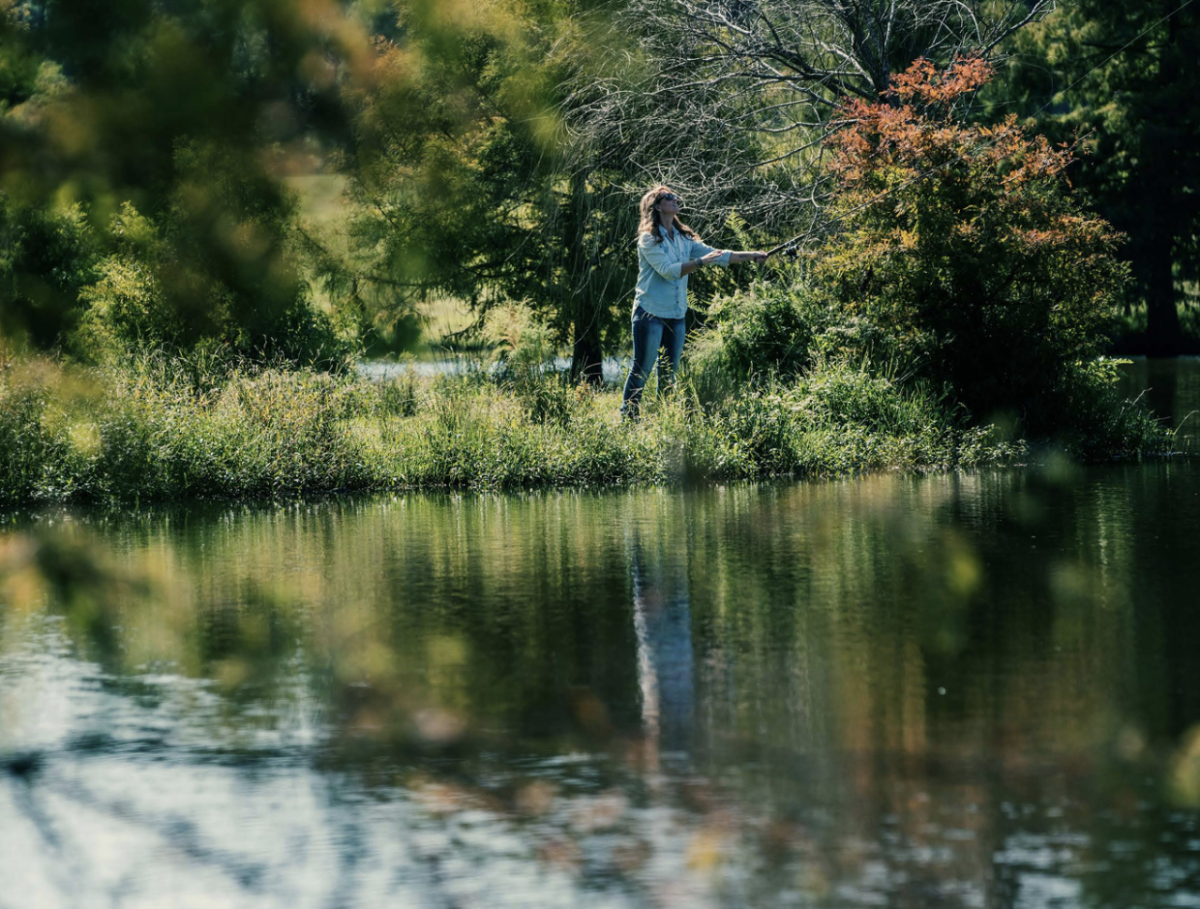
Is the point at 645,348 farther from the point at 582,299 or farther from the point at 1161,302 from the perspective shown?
the point at 1161,302

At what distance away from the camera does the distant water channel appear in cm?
511

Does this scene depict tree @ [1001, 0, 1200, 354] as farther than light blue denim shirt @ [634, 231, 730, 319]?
Yes

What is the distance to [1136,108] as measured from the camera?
43.7 meters

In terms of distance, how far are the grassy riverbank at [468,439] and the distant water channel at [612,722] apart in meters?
3.69

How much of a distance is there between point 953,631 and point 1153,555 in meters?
2.79

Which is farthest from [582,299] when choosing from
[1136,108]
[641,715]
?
[1136,108]

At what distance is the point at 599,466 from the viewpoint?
16.0 m

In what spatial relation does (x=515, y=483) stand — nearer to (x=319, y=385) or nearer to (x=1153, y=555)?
(x=319, y=385)

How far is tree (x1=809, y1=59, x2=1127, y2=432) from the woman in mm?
1605

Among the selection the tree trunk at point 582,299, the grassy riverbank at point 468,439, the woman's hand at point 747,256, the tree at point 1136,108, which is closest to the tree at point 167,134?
the grassy riverbank at point 468,439

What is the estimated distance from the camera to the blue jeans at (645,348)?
17297 millimetres

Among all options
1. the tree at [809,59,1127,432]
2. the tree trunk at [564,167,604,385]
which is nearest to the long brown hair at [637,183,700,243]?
the tree at [809,59,1127,432]

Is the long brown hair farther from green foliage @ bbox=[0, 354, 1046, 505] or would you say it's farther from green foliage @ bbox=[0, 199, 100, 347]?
green foliage @ bbox=[0, 199, 100, 347]

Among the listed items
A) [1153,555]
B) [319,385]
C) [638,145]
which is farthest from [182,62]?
[638,145]
